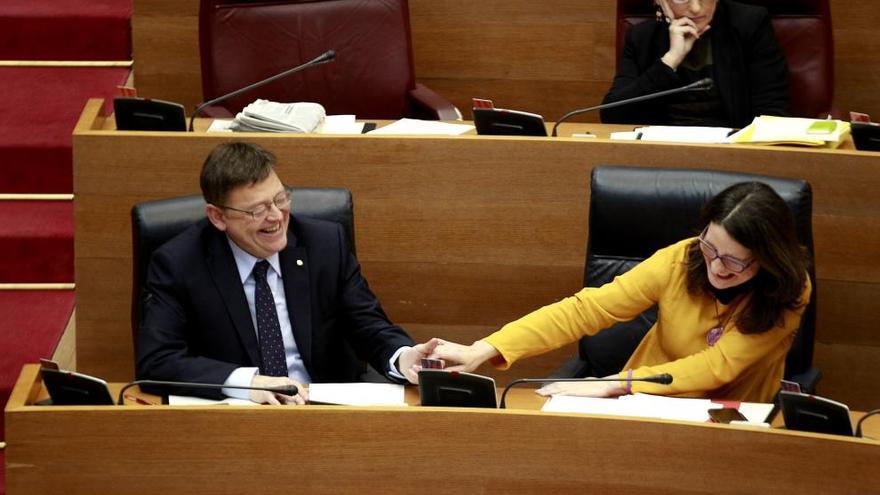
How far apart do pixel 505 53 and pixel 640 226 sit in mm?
1564

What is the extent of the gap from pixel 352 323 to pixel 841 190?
3.25 ft

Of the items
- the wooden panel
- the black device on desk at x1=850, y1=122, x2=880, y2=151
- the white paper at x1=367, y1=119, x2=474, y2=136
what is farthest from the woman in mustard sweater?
the white paper at x1=367, y1=119, x2=474, y2=136

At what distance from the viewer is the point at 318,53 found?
12.1 feet

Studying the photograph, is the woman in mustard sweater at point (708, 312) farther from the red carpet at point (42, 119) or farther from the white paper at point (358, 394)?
the red carpet at point (42, 119)

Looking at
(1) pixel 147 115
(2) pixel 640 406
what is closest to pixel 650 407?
(2) pixel 640 406

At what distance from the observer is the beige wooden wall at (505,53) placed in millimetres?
4004

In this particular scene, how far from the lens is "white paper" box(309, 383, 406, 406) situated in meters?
2.22

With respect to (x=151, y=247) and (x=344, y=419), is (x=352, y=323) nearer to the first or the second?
(x=151, y=247)

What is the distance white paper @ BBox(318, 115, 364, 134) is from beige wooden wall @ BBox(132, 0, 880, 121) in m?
0.86

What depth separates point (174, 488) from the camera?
2.04 m

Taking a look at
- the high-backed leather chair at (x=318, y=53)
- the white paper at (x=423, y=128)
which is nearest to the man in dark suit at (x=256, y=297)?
the white paper at (x=423, y=128)

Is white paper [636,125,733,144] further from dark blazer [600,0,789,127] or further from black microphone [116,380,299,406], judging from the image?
black microphone [116,380,299,406]

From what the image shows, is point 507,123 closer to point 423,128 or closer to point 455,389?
point 423,128

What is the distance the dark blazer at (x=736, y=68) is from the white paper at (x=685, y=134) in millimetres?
310
